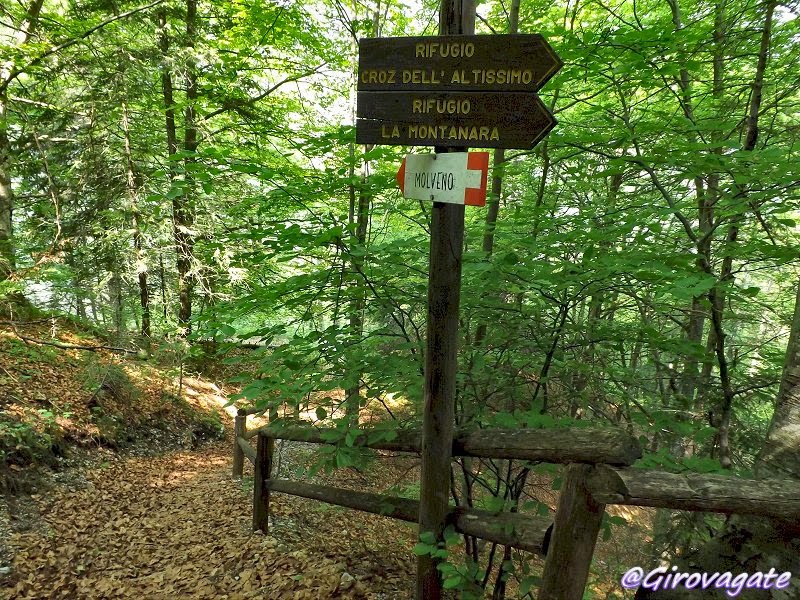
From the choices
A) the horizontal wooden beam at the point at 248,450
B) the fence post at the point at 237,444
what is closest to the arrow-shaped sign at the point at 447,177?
the horizontal wooden beam at the point at 248,450

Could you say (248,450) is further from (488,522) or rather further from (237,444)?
(488,522)

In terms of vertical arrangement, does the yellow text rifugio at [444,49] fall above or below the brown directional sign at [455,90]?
above

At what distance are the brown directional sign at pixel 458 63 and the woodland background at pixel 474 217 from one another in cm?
103

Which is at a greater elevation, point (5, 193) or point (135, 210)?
point (5, 193)

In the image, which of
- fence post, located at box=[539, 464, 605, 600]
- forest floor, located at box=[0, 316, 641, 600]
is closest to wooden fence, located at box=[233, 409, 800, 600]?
fence post, located at box=[539, 464, 605, 600]

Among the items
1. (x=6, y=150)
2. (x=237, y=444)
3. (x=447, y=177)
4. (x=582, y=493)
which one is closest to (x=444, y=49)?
(x=447, y=177)

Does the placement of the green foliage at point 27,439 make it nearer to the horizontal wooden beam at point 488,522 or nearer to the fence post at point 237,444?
the fence post at point 237,444

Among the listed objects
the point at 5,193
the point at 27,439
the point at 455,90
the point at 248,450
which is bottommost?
the point at 27,439

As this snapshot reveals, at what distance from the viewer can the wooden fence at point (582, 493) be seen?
1687mm

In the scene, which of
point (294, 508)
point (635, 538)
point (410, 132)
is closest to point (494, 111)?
point (410, 132)

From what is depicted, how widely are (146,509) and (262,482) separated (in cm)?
245

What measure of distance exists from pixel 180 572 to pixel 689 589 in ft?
13.6

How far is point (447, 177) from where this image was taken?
6.47 ft

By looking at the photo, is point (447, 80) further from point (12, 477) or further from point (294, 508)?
point (12, 477)
